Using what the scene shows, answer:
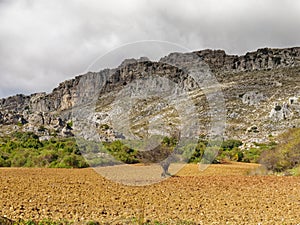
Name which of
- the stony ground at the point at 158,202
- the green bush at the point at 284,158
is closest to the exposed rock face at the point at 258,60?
the green bush at the point at 284,158

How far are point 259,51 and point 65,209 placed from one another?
109848mm

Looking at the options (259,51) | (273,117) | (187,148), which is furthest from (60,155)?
(259,51)

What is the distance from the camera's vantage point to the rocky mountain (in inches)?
578

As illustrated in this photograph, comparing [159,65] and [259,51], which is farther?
[259,51]

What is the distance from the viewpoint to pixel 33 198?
45.9 feet

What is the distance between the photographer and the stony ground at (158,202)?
36.1 feet

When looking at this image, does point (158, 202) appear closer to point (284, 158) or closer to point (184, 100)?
point (184, 100)

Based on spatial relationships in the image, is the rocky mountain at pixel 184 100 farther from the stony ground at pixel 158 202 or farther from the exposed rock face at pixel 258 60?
the stony ground at pixel 158 202

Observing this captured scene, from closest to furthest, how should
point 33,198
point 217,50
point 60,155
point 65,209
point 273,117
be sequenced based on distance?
point 65,209 < point 33,198 < point 60,155 < point 273,117 < point 217,50

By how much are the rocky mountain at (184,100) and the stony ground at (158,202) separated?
2631 mm

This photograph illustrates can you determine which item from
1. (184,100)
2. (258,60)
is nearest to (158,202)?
(184,100)

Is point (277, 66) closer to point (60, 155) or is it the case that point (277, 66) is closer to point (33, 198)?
point (60, 155)

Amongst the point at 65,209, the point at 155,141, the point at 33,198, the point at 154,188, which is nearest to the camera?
the point at 65,209

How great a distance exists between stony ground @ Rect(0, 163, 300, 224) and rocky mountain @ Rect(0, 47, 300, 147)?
2631 millimetres
